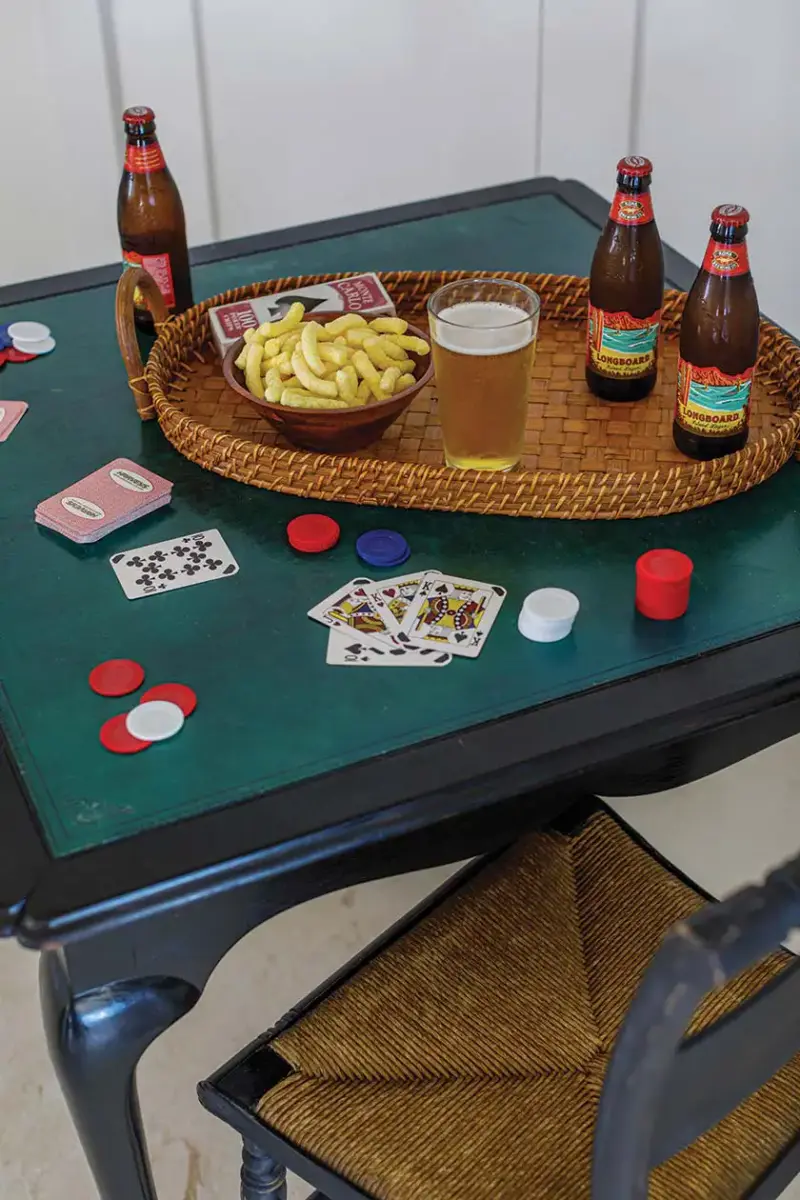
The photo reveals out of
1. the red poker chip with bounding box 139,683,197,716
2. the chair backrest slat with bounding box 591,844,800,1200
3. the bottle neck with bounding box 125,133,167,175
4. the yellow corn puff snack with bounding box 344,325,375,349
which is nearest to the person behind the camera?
the chair backrest slat with bounding box 591,844,800,1200

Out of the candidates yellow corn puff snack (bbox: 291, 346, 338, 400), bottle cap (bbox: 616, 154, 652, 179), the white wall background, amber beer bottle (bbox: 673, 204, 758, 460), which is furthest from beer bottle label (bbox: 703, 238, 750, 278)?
the white wall background

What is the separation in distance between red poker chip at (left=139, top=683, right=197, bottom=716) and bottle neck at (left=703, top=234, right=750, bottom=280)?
69 centimetres

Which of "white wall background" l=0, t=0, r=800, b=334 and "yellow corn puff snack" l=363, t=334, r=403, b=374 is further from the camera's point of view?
"white wall background" l=0, t=0, r=800, b=334

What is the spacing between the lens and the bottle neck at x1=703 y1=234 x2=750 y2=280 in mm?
1318

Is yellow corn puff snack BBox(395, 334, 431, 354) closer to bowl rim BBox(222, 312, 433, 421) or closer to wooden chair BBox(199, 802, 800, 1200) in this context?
bowl rim BBox(222, 312, 433, 421)

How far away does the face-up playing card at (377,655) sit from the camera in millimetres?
1197

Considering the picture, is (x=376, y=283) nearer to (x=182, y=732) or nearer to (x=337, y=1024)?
(x=182, y=732)

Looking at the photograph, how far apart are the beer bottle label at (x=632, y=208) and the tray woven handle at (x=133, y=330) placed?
557mm

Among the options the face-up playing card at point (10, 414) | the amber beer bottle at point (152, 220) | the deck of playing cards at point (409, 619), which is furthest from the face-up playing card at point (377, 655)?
the amber beer bottle at point (152, 220)

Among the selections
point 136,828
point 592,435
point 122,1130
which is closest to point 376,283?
point 592,435

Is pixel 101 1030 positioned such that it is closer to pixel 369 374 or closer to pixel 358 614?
pixel 358 614

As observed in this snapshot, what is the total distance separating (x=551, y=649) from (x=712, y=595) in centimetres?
18

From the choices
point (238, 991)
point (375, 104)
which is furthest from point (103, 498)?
point (375, 104)

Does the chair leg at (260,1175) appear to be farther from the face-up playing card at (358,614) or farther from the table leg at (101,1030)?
the face-up playing card at (358,614)
